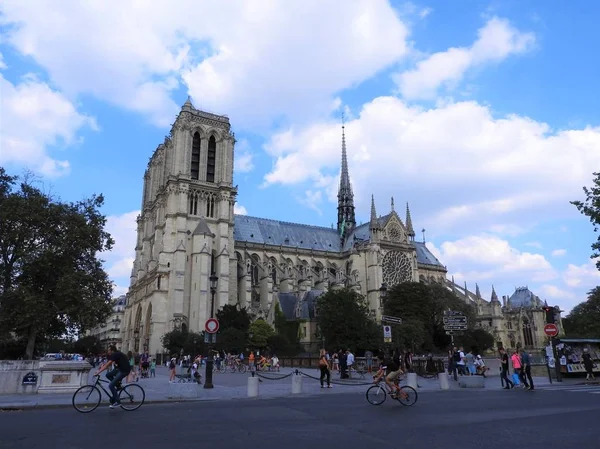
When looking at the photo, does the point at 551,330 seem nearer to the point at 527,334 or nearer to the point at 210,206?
the point at 210,206

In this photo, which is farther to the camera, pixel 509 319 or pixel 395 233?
pixel 509 319

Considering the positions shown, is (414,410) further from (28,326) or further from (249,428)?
(28,326)

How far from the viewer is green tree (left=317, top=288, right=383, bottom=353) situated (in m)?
45.8

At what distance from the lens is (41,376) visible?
17.8 m

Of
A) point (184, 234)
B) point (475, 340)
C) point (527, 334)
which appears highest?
point (184, 234)

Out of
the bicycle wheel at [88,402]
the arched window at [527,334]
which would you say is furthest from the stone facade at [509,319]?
the bicycle wheel at [88,402]

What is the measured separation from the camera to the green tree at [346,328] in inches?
1804

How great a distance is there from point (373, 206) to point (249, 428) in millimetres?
74610

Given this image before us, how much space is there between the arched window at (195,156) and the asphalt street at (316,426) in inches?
2275

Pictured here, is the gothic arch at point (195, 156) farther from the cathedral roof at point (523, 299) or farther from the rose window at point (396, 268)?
the cathedral roof at point (523, 299)

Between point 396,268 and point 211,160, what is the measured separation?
118 feet

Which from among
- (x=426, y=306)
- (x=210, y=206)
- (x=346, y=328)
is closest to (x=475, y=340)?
(x=426, y=306)

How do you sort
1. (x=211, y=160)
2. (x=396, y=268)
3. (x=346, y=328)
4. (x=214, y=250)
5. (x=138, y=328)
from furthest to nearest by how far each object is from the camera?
(x=396, y=268), (x=211, y=160), (x=138, y=328), (x=214, y=250), (x=346, y=328)

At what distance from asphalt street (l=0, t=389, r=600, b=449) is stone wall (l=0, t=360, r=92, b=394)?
5565mm
